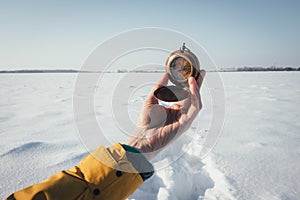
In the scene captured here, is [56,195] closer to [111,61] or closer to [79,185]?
[79,185]

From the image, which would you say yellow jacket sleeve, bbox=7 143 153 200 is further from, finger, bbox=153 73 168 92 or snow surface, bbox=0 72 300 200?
snow surface, bbox=0 72 300 200

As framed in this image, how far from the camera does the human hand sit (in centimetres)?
128

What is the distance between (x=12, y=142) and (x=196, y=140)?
99.8 inches

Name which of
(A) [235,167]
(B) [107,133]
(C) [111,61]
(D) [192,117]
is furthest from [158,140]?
(B) [107,133]

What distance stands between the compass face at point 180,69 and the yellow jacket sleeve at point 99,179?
31.6 inches

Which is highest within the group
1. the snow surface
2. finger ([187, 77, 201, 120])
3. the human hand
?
finger ([187, 77, 201, 120])

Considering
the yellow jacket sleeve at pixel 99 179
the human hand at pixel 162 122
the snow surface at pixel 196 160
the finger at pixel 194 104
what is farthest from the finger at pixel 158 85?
the snow surface at pixel 196 160

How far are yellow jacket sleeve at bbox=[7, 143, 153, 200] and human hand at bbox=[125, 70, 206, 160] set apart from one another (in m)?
0.29

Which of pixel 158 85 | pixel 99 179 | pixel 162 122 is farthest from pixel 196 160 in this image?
pixel 99 179

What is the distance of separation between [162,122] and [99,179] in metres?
0.76

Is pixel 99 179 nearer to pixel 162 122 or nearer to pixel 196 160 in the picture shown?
pixel 162 122

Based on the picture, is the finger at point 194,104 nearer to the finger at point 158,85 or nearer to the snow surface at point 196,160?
the finger at point 158,85

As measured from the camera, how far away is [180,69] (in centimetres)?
157

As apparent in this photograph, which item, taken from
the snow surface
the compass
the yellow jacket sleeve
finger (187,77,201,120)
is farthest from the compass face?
the snow surface
